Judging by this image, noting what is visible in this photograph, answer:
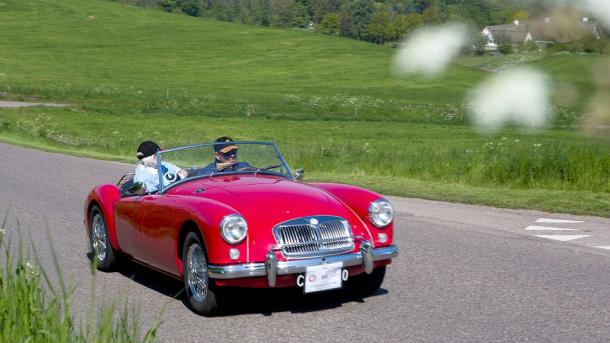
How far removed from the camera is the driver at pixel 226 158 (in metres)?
9.38

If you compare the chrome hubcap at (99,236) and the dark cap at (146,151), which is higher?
the dark cap at (146,151)

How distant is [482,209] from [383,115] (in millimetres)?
42266

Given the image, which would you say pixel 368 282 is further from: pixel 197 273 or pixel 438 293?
pixel 197 273

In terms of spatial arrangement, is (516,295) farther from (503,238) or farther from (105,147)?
(105,147)

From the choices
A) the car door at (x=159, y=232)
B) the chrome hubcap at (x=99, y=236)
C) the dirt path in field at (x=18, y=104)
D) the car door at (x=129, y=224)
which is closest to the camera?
the car door at (x=159, y=232)

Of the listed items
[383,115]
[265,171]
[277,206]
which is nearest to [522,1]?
[265,171]

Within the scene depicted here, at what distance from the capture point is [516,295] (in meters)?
8.18

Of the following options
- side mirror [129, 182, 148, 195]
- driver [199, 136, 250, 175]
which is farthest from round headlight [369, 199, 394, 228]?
side mirror [129, 182, 148, 195]

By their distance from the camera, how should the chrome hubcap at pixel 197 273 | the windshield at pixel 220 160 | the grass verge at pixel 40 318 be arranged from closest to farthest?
the grass verge at pixel 40 318, the chrome hubcap at pixel 197 273, the windshield at pixel 220 160

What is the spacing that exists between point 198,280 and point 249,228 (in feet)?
2.19

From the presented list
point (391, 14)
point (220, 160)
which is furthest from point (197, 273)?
point (391, 14)

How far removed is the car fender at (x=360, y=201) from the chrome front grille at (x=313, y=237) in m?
0.46

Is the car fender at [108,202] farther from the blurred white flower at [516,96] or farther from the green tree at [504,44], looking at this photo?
the blurred white flower at [516,96]

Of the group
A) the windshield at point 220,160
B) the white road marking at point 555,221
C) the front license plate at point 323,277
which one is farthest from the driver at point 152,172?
the white road marking at point 555,221
